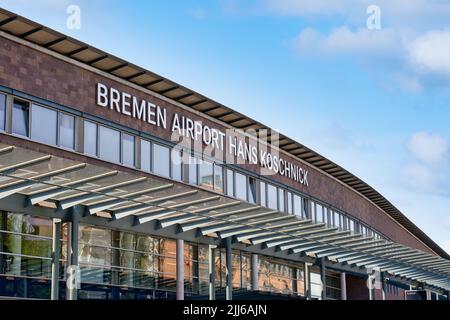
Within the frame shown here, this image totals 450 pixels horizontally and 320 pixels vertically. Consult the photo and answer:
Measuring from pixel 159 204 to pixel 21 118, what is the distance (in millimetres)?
7555

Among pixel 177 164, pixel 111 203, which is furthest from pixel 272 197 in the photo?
pixel 111 203

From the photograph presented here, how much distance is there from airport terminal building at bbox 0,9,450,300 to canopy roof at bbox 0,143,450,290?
0.17 ft

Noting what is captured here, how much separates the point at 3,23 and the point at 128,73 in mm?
6474

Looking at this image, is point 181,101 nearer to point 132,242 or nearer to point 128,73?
point 128,73

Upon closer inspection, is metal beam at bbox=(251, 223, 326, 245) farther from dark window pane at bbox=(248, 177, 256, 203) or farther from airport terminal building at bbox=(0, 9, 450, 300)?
dark window pane at bbox=(248, 177, 256, 203)

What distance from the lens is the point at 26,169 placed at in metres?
18.4

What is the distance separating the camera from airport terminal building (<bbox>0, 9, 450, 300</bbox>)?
21.2 metres

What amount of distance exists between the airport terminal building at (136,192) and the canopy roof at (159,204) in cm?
5

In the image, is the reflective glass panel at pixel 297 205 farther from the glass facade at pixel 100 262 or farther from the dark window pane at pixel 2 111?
the dark window pane at pixel 2 111

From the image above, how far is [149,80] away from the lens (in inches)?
1283

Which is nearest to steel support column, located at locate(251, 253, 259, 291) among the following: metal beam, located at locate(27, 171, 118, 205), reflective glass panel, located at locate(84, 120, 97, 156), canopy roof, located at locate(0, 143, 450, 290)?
canopy roof, located at locate(0, 143, 450, 290)

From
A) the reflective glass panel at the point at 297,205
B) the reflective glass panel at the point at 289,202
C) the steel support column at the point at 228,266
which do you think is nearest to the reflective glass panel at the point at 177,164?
the steel support column at the point at 228,266

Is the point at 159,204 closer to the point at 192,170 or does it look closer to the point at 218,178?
the point at 192,170
